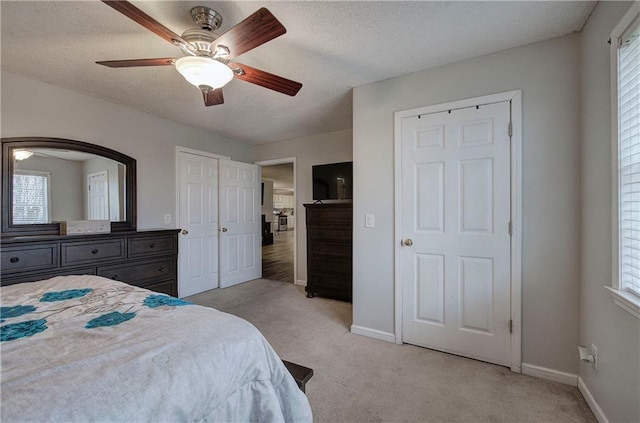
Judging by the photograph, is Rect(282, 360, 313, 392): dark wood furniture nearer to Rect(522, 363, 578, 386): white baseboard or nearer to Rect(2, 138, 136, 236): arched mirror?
Rect(522, 363, 578, 386): white baseboard

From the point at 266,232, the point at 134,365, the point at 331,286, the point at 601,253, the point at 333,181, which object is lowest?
the point at 331,286

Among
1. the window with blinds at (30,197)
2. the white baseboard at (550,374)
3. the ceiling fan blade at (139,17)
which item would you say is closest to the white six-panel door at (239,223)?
the window with blinds at (30,197)

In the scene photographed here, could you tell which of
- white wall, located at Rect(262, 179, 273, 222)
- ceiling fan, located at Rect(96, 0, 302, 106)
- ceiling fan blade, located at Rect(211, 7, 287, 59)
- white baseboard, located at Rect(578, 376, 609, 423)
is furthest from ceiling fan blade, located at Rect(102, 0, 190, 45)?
white wall, located at Rect(262, 179, 273, 222)

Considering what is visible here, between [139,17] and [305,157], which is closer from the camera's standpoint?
[139,17]

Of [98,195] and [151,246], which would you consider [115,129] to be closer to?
[98,195]

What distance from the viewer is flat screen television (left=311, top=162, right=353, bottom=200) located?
12.3 feet

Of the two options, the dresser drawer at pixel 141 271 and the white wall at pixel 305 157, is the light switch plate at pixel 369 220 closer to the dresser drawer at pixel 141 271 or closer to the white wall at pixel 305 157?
the white wall at pixel 305 157

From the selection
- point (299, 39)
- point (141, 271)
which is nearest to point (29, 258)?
point (141, 271)

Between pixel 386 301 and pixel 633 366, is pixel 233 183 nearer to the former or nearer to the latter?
pixel 386 301

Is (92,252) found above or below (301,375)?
above

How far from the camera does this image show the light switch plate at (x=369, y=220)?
2.48 m

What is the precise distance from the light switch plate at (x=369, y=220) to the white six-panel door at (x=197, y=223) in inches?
99.5

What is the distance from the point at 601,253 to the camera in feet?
4.92

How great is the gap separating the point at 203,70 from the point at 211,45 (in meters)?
0.14
